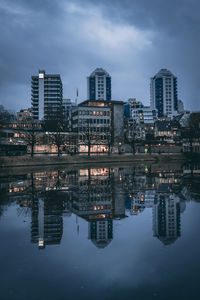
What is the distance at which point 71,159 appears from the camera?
67375 mm

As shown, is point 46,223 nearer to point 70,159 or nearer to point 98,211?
point 98,211

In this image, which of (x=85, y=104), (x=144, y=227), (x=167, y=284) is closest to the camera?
(x=167, y=284)

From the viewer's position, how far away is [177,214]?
35.3 feet

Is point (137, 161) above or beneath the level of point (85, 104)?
beneath

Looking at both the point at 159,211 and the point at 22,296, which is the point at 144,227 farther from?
the point at 22,296

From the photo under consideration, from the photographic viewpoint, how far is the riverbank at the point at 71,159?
182ft

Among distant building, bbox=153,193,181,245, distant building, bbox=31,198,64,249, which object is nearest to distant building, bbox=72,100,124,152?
distant building, bbox=153,193,181,245

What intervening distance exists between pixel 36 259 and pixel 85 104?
11283 cm

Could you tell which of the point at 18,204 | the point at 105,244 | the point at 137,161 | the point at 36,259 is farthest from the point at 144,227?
the point at 137,161

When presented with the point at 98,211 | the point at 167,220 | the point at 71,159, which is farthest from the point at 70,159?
the point at 167,220

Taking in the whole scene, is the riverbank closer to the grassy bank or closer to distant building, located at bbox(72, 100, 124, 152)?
the grassy bank

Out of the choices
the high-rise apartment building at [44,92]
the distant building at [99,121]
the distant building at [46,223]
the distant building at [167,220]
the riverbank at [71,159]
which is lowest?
the distant building at [46,223]

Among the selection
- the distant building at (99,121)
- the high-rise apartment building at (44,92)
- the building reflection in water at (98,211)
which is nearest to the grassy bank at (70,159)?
the distant building at (99,121)

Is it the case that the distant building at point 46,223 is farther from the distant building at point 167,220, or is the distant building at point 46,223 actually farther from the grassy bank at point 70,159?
the grassy bank at point 70,159
